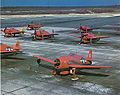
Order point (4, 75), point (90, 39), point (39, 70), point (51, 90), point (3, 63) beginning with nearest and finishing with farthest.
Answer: point (51, 90) → point (4, 75) → point (39, 70) → point (3, 63) → point (90, 39)

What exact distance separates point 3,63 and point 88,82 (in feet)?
38.2

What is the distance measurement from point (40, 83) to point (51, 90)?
7.05ft


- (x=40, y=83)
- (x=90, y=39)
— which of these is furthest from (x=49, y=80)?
(x=90, y=39)

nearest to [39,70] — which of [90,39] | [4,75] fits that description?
[4,75]

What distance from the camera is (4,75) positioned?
1032 inches

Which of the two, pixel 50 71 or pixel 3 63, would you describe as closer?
pixel 50 71

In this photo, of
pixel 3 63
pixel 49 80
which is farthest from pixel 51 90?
pixel 3 63

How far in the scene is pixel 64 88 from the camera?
869 inches

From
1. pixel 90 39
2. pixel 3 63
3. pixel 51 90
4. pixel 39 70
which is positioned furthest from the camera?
pixel 90 39

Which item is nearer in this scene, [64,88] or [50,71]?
[64,88]

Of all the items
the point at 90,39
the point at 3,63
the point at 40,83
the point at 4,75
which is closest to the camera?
the point at 40,83

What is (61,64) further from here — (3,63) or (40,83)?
(3,63)

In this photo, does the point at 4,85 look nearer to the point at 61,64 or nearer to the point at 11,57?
the point at 61,64

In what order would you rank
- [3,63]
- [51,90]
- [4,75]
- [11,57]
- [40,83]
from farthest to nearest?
1. [11,57]
2. [3,63]
3. [4,75]
4. [40,83]
5. [51,90]
